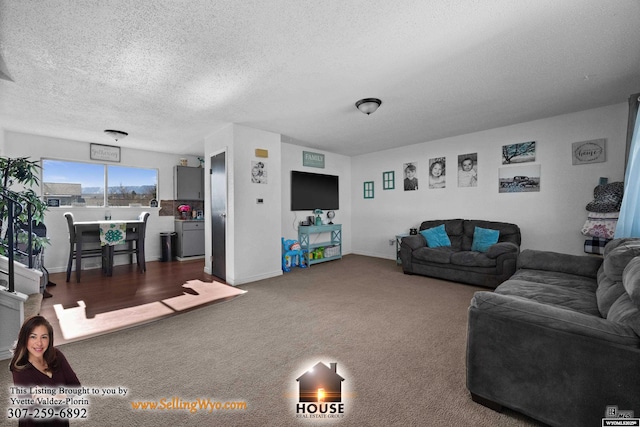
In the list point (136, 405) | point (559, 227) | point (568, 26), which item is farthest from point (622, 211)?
point (136, 405)

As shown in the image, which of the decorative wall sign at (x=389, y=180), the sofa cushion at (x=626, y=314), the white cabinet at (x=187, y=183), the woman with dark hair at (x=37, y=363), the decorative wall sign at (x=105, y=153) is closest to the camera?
the woman with dark hair at (x=37, y=363)

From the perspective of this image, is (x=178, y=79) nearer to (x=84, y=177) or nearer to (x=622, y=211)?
(x=84, y=177)

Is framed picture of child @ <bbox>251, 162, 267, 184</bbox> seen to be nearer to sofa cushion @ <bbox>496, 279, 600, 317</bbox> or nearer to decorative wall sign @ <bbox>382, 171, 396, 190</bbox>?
decorative wall sign @ <bbox>382, 171, 396, 190</bbox>

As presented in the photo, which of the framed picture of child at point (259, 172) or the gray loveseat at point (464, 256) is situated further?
the framed picture of child at point (259, 172)

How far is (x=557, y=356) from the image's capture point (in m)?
1.33

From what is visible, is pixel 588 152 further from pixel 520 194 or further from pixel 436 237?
pixel 436 237

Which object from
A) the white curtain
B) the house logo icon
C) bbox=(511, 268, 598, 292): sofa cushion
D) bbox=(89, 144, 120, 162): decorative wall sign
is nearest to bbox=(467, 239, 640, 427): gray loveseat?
bbox=(511, 268, 598, 292): sofa cushion

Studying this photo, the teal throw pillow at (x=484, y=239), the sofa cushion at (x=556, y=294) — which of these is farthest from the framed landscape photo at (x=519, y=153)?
the sofa cushion at (x=556, y=294)

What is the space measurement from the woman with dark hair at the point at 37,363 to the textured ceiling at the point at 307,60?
189 centimetres

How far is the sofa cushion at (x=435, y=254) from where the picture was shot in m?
4.16

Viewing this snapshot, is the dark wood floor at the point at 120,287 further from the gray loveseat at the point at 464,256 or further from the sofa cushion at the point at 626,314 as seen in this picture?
the sofa cushion at the point at 626,314

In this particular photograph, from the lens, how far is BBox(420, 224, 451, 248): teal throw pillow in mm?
4652

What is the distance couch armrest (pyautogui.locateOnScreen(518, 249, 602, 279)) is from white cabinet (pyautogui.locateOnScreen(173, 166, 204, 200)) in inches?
249

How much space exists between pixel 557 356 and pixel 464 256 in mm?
2840
